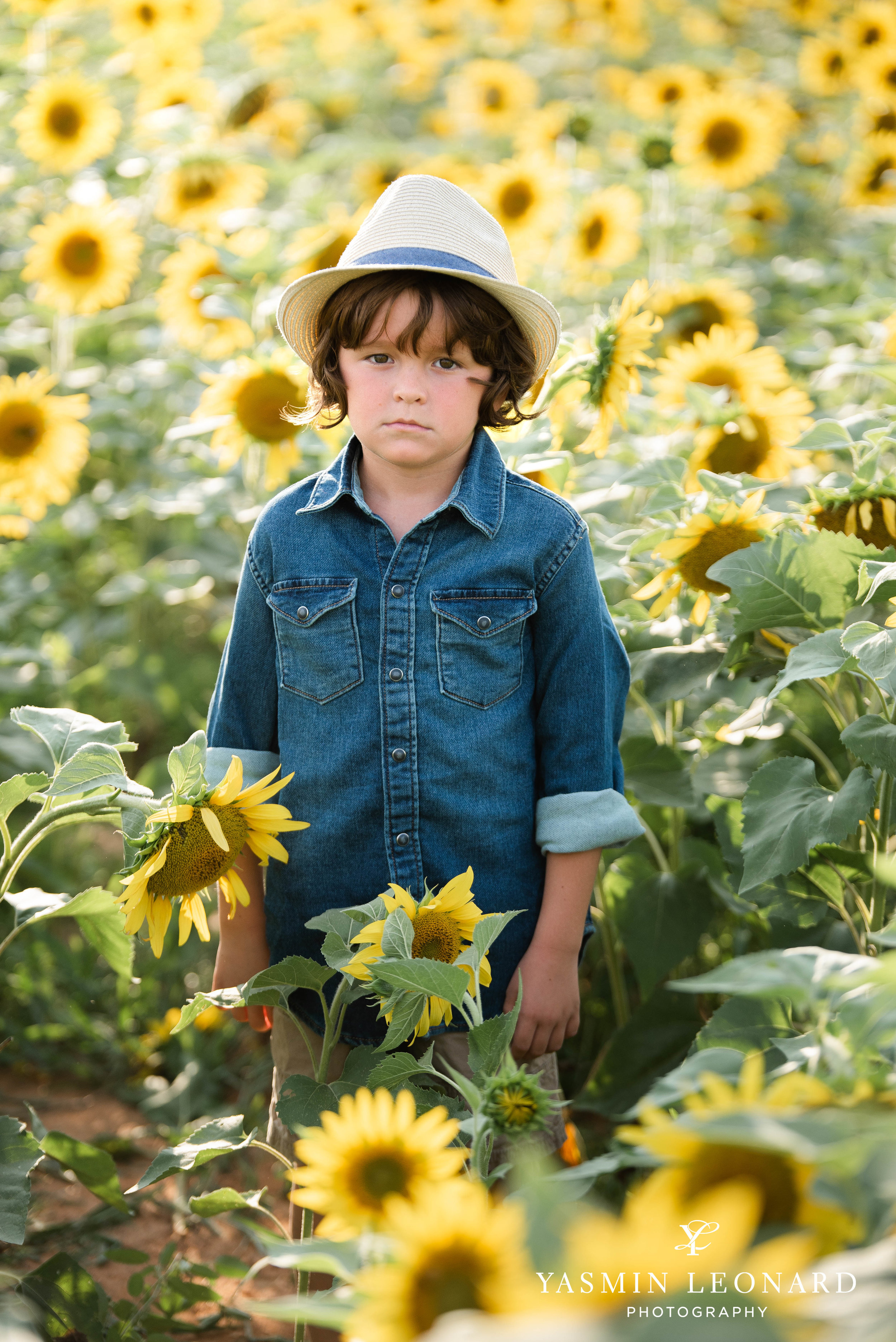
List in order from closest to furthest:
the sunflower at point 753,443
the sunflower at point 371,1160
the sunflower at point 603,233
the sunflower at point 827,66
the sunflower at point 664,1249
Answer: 1. the sunflower at point 664,1249
2. the sunflower at point 371,1160
3. the sunflower at point 753,443
4. the sunflower at point 603,233
5. the sunflower at point 827,66

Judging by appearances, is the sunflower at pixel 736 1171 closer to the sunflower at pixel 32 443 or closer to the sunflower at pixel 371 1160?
the sunflower at pixel 371 1160

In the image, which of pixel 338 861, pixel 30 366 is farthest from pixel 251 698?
pixel 30 366

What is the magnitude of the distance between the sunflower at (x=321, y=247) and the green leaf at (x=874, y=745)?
1450 millimetres

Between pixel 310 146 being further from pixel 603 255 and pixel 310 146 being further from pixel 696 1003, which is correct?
pixel 696 1003

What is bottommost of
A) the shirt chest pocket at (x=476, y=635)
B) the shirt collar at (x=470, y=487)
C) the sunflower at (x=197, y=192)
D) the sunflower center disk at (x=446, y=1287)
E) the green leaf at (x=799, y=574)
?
the sunflower center disk at (x=446, y=1287)

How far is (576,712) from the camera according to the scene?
4.00ft

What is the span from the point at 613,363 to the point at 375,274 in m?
0.47

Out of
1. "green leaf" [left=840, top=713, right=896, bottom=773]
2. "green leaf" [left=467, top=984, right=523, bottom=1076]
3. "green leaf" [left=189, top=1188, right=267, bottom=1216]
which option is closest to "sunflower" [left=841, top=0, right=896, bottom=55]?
"green leaf" [left=840, top=713, right=896, bottom=773]

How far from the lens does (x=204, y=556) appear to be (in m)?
2.40

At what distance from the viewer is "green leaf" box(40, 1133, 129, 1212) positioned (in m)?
1.32

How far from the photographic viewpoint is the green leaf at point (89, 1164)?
132 centimetres

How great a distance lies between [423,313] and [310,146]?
4.17 meters

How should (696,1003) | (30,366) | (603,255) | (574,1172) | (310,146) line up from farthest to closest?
(310,146) < (30,366) < (603,255) < (696,1003) < (574,1172)

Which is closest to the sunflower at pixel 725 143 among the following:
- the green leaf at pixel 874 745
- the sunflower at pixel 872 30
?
the sunflower at pixel 872 30
